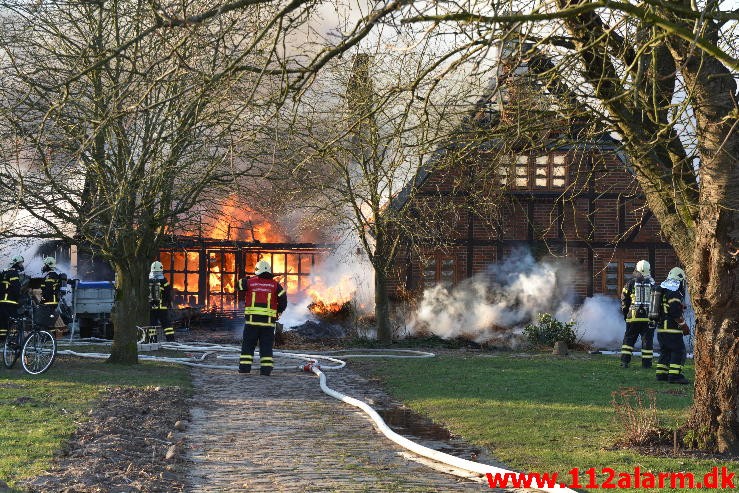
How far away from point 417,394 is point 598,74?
5.72 metres

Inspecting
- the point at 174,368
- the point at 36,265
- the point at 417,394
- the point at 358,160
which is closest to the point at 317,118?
the point at 358,160

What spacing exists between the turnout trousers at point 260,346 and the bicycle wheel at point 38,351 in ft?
10.0

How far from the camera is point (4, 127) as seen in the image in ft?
49.4

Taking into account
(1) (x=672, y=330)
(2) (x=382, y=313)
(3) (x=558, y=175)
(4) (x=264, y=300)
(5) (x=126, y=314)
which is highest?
(3) (x=558, y=175)

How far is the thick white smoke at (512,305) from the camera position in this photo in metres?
26.3

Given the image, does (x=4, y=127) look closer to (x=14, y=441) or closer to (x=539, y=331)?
(x=14, y=441)

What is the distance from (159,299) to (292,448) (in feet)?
45.1

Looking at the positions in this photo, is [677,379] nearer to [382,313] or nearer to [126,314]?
[126,314]

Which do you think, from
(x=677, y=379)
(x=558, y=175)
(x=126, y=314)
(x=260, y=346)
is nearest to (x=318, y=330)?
(x=558, y=175)

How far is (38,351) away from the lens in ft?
48.2

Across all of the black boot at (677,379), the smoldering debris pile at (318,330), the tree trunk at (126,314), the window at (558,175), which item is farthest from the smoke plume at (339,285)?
the black boot at (677,379)

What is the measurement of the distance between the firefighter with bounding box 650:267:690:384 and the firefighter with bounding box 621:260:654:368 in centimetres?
159

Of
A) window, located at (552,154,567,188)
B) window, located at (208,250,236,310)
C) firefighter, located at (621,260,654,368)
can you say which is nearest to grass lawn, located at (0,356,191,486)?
firefighter, located at (621,260,654,368)

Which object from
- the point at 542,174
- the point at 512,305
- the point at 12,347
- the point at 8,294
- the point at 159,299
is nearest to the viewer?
the point at 12,347
